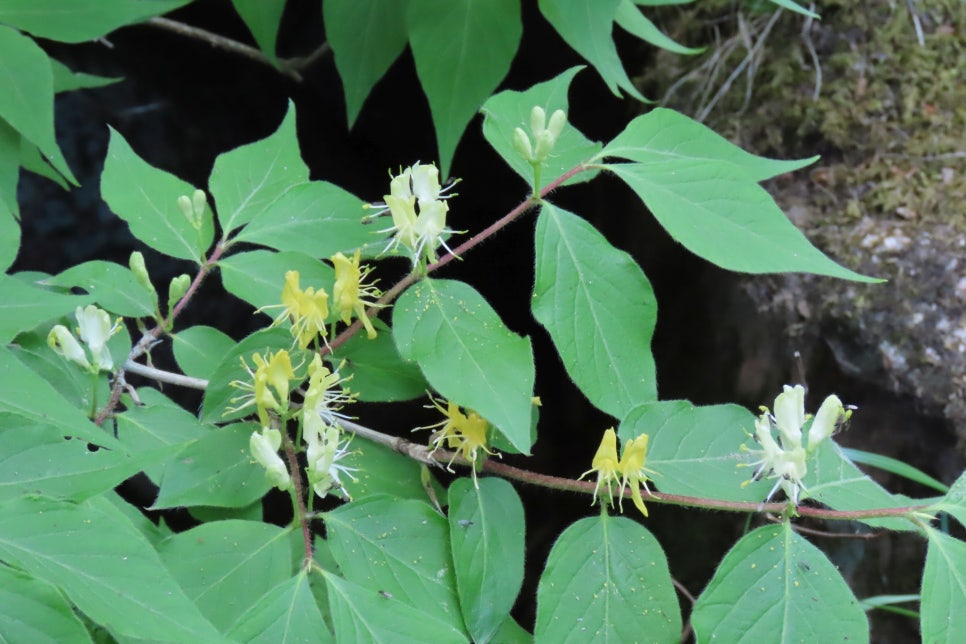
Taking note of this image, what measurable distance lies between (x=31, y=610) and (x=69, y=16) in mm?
699

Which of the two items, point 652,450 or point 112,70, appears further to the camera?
point 112,70

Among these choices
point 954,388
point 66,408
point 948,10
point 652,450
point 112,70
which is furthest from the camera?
point 112,70

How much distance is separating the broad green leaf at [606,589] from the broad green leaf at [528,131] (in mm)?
282

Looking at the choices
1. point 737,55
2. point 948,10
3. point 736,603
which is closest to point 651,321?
point 736,603

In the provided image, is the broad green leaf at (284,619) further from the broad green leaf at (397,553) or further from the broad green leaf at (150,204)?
the broad green leaf at (150,204)

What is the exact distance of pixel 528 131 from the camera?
698 mm

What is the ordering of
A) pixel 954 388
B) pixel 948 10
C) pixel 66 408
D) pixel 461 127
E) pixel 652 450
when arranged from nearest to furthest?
pixel 66 408, pixel 652 450, pixel 461 127, pixel 954 388, pixel 948 10

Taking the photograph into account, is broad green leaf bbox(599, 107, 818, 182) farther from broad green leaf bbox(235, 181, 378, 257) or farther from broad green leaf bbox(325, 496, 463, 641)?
broad green leaf bbox(325, 496, 463, 641)

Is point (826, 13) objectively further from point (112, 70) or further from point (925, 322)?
point (112, 70)

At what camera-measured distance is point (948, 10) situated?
1.40 metres

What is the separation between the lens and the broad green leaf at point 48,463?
1.61ft

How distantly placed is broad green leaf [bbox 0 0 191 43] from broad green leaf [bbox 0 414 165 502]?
0.54m

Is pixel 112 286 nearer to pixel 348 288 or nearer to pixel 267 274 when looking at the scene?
pixel 267 274

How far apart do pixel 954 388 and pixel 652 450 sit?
0.71m
